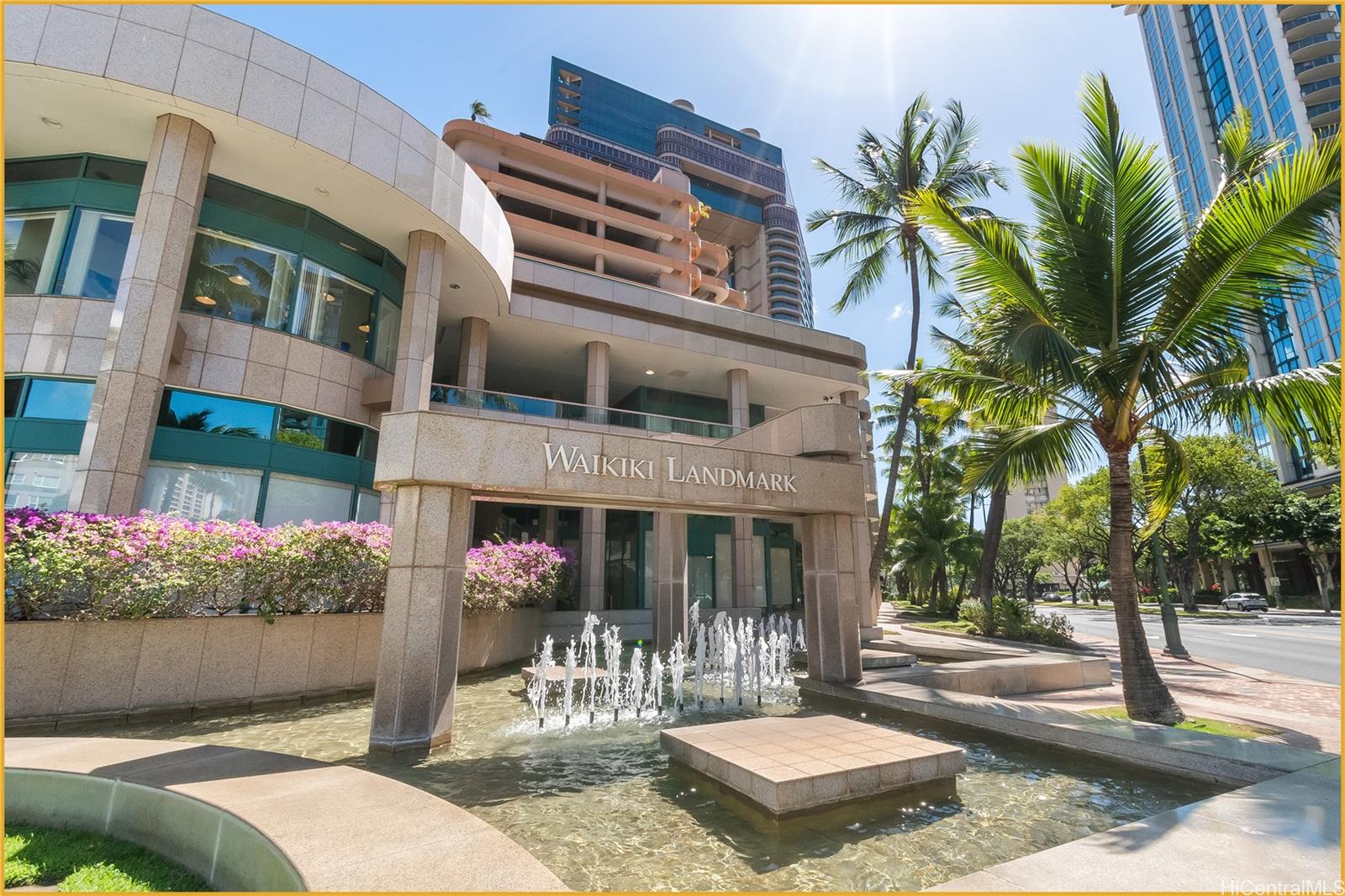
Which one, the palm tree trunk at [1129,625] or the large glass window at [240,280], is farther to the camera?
the large glass window at [240,280]

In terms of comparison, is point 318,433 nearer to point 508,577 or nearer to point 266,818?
point 508,577

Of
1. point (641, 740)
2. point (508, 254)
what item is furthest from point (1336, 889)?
point (508, 254)

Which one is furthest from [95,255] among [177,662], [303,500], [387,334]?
[177,662]

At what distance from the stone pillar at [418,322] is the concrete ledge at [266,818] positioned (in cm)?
1190

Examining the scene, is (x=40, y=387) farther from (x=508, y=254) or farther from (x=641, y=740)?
(x=641, y=740)

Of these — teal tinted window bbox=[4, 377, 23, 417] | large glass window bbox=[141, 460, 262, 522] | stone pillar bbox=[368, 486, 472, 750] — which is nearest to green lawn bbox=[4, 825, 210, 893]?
stone pillar bbox=[368, 486, 472, 750]

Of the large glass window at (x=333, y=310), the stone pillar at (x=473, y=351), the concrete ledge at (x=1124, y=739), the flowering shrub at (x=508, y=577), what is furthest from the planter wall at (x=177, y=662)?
the stone pillar at (x=473, y=351)

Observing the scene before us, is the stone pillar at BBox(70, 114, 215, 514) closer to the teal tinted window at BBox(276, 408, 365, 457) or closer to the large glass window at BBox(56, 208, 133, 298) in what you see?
the large glass window at BBox(56, 208, 133, 298)

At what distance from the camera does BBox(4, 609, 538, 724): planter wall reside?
8.74 m

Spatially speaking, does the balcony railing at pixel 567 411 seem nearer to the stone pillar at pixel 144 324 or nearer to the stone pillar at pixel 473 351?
the stone pillar at pixel 473 351

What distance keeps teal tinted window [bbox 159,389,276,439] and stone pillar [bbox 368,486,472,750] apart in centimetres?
939

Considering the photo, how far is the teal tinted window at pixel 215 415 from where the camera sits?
46.5ft

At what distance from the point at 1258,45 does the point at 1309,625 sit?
63372 mm

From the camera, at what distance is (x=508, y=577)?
14.8 m
